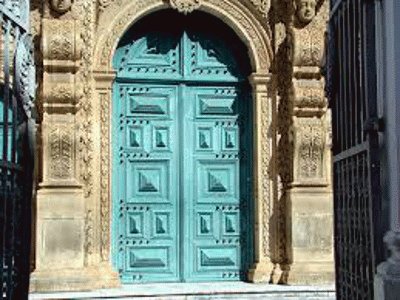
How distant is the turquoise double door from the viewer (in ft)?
26.4

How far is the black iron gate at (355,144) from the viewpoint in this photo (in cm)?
341

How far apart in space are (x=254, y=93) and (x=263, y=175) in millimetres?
895

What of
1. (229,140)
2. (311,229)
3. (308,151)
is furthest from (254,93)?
(311,229)

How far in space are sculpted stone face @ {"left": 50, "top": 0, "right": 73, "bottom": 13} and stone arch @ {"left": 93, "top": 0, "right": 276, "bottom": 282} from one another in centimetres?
52

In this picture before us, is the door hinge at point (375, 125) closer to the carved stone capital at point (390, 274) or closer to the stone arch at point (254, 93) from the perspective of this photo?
the carved stone capital at point (390, 274)

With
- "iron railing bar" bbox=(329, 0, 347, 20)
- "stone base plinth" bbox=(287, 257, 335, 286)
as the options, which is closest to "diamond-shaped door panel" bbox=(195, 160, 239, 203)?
"stone base plinth" bbox=(287, 257, 335, 286)

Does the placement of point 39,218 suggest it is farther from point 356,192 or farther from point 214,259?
point 356,192

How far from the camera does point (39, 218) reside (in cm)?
A: 730

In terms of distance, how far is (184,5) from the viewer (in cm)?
805

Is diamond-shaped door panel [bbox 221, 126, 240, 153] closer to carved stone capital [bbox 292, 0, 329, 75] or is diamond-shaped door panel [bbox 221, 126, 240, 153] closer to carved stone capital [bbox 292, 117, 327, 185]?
carved stone capital [bbox 292, 117, 327, 185]

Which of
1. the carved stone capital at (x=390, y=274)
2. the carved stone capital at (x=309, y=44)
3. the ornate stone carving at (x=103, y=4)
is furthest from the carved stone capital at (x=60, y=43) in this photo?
the carved stone capital at (x=390, y=274)

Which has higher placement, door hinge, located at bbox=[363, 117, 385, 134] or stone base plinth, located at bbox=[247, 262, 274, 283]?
door hinge, located at bbox=[363, 117, 385, 134]

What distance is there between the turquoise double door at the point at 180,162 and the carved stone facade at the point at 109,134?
0.73ft

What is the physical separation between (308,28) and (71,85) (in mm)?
2543
